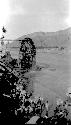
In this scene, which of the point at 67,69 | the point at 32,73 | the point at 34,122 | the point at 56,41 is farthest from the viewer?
the point at 56,41

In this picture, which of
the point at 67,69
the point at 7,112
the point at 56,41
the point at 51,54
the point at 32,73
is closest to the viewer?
the point at 7,112

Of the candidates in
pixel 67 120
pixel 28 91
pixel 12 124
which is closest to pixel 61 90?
pixel 28 91

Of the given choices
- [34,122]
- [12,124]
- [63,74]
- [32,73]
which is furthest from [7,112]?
[63,74]

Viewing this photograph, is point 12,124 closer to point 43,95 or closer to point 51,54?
point 43,95

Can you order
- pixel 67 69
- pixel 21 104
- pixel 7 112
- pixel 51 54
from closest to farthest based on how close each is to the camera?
pixel 7 112 → pixel 21 104 → pixel 67 69 → pixel 51 54

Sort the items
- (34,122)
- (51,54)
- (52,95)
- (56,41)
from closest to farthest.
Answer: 1. (34,122)
2. (52,95)
3. (51,54)
4. (56,41)

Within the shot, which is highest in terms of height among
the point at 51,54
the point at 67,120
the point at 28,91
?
the point at 51,54

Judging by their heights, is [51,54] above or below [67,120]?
above

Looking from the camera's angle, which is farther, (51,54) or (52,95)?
(51,54)

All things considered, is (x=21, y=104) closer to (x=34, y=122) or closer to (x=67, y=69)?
(x=34, y=122)
